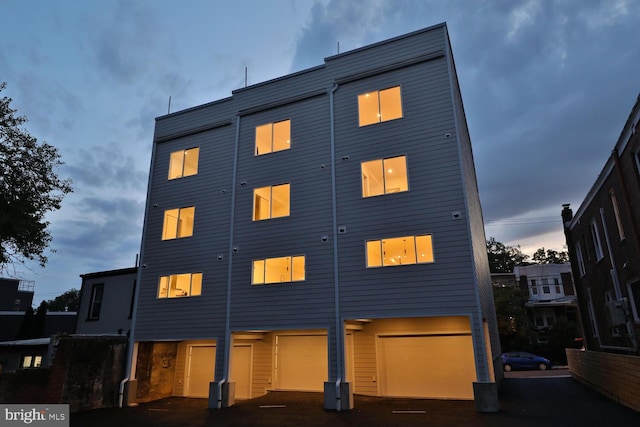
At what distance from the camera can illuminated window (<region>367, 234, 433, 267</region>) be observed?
42.9ft

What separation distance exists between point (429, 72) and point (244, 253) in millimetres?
10174

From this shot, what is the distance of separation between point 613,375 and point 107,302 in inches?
862

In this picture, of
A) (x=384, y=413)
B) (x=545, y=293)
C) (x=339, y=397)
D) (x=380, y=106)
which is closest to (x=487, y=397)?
(x=384, y=413)

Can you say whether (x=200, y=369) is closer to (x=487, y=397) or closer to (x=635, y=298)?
(x=487, y=397)

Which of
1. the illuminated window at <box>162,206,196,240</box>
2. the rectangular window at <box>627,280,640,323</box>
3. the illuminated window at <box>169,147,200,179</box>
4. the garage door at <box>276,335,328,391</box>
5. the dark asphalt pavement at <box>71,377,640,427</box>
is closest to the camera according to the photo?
the dark asphalt pavement at <box>71,377,640,427</box>

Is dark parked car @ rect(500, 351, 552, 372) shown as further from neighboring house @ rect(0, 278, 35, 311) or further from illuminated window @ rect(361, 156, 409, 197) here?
neighboring house @ rect(0, 278, 35, 311)

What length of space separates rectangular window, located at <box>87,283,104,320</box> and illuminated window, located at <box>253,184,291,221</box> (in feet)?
33.9

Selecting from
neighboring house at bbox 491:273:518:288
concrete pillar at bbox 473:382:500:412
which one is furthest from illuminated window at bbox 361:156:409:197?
neighboring house at bbox 491:273:518:288

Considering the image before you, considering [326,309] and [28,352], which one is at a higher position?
[326,309]

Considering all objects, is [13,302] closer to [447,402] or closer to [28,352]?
[28,352]

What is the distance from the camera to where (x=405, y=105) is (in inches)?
580

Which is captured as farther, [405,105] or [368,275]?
[405,105]

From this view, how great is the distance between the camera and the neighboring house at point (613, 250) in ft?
42.3

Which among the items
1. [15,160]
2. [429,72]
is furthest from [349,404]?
[15,160]
